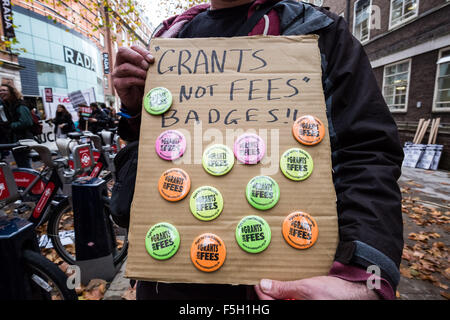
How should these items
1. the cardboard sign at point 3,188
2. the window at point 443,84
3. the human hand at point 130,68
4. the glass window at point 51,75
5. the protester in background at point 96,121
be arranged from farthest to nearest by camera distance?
1. the glass window at point 51,75
2. the protester in background at point 96,121
3. the window at point 443,84
4. the cardboard sign at point 3,188
5. the human hand at point 130,68

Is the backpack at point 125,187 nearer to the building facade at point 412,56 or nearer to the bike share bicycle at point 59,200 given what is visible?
the bike share bicycle at point 59,200

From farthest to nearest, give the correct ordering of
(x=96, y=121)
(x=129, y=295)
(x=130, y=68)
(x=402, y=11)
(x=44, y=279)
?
(x=402, y=11) → (x=96, y=121) → (x=129, y=295) → (x=44, y=279) → (x=130, y=68)

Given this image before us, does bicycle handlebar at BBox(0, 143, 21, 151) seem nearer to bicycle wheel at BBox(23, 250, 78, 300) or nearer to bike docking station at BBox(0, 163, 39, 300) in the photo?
bike docking station at BBox(0, 163, 39, 300)

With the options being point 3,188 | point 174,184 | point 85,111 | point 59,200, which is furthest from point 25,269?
point 85,111

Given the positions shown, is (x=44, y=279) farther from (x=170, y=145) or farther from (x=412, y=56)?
(x=412, y=56)

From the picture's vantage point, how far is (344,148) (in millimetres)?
794

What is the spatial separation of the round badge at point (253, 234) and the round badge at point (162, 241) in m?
0.20

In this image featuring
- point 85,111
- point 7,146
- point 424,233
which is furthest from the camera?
point 85,111

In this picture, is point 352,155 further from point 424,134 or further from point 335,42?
point 424,134

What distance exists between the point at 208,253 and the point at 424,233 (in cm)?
402

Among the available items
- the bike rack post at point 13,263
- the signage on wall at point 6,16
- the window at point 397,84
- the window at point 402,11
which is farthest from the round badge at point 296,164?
the signage on wall at point 6,16

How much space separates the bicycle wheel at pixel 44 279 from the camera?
4.79 ft

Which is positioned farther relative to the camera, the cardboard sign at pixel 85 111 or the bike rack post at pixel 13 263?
the cardboard sign at pixel 85 111
